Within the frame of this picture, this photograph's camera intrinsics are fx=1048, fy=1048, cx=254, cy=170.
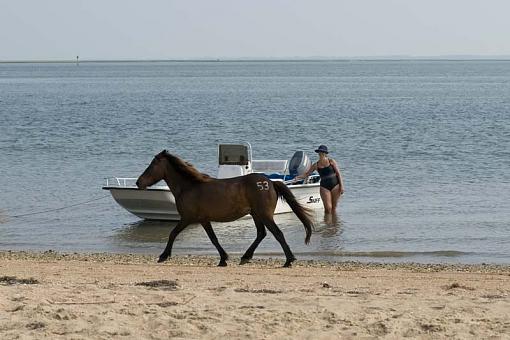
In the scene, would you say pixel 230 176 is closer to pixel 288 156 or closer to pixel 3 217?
pixel 3 217

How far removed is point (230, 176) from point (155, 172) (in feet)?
21.8

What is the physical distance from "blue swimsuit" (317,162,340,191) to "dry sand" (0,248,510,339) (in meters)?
7.26

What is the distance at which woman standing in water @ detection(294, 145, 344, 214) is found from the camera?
20.2 meters

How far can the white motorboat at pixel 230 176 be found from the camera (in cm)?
1970

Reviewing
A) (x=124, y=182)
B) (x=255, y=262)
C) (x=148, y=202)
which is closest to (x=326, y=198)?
(x=148, y=202)

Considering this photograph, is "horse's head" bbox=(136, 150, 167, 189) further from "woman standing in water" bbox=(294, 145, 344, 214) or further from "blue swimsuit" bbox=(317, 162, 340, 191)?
"blue swimsuit" bbox=(317, 162, 340, 191)

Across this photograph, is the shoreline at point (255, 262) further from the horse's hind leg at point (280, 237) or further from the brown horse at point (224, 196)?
the brown horse at point (224, 196)

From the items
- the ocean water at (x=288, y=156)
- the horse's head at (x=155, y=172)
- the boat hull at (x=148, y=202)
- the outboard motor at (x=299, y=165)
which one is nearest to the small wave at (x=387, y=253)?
the ocean water at (x=288, y=156)

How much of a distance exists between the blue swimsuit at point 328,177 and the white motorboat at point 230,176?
44 cm

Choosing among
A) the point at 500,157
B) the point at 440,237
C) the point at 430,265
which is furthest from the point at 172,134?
the point at 430,265

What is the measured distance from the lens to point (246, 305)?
9422 mm

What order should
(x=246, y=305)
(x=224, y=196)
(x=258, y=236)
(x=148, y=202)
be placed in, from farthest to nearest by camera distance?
(x=148, y=202) < (x=258, y=236) < (x=224, y=196) < (x=246, y=305)

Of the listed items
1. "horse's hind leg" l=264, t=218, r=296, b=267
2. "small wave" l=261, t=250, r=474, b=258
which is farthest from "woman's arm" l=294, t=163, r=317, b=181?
"horse's hind leg" l=264, t=218, r=296, b=267

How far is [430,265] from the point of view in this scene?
50.2ft
